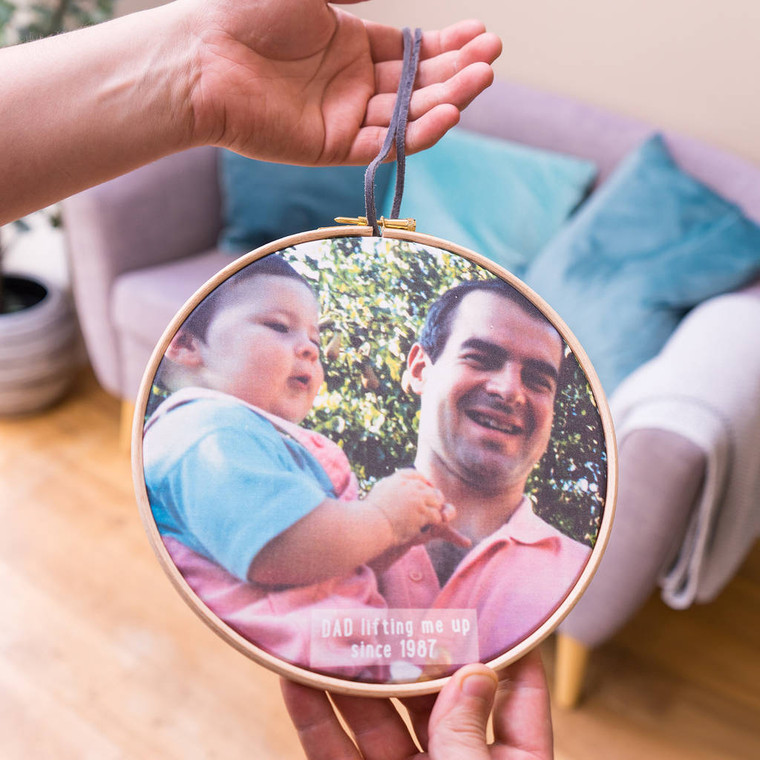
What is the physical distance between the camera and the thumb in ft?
2.03

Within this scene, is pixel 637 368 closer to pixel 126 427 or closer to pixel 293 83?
pixel 293 83

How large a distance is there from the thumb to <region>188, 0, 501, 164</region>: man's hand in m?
0.50

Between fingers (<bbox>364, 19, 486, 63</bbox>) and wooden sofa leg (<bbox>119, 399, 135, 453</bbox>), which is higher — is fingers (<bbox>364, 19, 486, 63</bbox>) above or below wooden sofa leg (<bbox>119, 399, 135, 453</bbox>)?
above

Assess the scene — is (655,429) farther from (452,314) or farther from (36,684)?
(36,684)

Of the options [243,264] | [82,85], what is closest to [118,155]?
[82,85]

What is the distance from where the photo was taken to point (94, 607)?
1.74 metres

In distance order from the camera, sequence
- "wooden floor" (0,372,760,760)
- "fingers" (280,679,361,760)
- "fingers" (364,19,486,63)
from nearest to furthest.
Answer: "fingers" (280,679,361,760)
"fingers" (364,19,486,63)
"wooden floor" (0,372,760,760)

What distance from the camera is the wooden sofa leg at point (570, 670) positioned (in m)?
1.55

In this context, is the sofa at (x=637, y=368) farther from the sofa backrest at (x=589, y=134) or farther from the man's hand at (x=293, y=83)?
the man's hand at (x=293, y=83)

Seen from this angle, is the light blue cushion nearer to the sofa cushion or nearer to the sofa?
the sofa

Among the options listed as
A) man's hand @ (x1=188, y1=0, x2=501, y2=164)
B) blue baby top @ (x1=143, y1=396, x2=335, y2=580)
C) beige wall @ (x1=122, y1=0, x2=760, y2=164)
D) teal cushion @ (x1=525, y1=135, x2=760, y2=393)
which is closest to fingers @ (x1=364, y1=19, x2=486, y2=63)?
man's hand @ (x1=188, y1=0, x2=501, y2=164)

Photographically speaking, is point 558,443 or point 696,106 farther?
point 696,106

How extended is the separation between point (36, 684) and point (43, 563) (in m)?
0.32

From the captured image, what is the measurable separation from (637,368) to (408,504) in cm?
106
